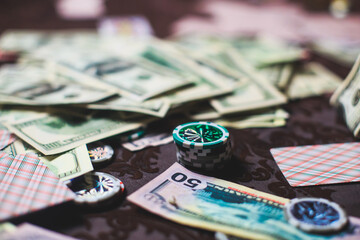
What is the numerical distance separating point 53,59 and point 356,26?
2.54 m

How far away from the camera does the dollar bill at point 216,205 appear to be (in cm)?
93

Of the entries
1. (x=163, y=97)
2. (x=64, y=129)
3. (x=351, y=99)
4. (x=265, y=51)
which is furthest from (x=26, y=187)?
(x=265, y=51)

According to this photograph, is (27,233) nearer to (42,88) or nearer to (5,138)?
(5,138)

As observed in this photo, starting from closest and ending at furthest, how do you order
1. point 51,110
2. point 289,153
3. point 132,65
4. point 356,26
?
point 289,153 → point 51,110 → point 132,65 → point 356,26

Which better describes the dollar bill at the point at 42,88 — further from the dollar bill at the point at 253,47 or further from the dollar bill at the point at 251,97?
the dollar bill at the point at 253,47

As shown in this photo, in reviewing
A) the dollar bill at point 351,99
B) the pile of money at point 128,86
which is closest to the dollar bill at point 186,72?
the pile of money at point 128,86

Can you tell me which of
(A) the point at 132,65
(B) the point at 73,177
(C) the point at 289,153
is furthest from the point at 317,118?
(B) the point at 73,177

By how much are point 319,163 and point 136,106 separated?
0.75 m

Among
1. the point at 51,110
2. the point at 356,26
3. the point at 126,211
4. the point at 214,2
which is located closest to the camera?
the point at 126,211

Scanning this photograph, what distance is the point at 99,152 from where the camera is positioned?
4.19 feet

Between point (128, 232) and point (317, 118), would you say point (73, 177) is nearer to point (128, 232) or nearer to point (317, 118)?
point (128, 232)

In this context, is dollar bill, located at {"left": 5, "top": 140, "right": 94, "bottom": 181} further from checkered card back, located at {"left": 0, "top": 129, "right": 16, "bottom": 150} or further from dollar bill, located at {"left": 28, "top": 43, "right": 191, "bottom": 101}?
dollar bill, located at {"left": 28, "top": 43, "right": 191, "bottom": 101}

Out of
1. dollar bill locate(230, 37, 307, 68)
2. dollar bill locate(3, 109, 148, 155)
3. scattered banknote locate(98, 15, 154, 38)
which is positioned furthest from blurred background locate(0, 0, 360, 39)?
dollar bill locate(3, 109, 148, 155)

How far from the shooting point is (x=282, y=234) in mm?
917
